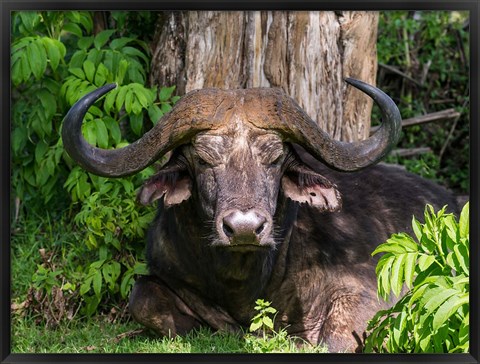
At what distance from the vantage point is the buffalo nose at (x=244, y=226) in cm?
582

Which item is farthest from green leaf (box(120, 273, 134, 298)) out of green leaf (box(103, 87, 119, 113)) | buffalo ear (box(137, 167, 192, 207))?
green leaf (box(103, 87, 119, 113))

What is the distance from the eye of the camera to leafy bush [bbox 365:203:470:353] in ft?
17.5

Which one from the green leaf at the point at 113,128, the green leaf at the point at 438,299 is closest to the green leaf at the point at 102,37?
the green leaf at the point at 113,128

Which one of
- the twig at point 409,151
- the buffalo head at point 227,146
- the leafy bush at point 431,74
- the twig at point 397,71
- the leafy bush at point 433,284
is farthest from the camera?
the twig at point 397,71

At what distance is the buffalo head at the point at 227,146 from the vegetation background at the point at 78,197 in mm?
1002

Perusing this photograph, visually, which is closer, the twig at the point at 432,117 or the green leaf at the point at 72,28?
the green leaf at the point at 72,28

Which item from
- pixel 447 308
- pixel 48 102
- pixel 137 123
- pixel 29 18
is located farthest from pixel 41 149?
pixel 447 308

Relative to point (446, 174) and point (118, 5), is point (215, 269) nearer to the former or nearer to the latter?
point (118, 5)

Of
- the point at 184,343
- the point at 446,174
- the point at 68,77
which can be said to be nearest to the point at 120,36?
the point at 68,77

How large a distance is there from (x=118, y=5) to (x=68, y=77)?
2874 mm

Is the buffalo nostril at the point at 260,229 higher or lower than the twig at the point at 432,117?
lower

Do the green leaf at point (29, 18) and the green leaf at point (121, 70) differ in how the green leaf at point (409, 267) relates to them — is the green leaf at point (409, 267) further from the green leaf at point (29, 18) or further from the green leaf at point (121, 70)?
the green leaf at point (29, 18)

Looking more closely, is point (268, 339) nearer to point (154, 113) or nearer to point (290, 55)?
point (154, 113)

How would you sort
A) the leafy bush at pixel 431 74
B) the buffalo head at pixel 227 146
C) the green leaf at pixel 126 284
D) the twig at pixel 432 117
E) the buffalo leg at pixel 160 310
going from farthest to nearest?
1. the leafy bush at pixel 431 74
2. the twig at pixel 432 117
3. the green leaf at pixel 126 284
4. the buffalo leg at pixel 160 310
5. the buffalo head at pixel 227 146
